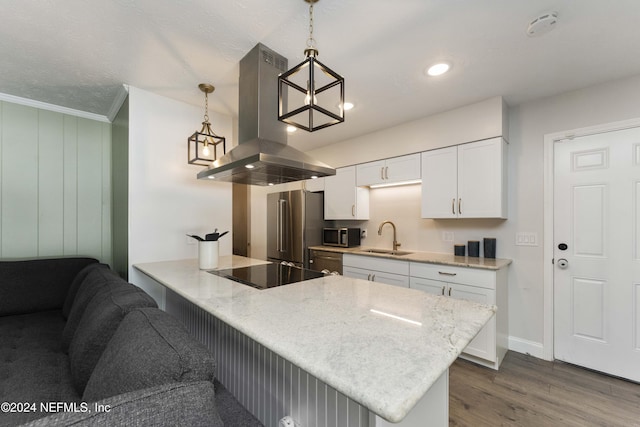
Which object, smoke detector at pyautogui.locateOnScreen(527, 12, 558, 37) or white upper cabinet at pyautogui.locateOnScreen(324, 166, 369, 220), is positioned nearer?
smoke detector at pyautogui.locateOnScreen(527, 12, 558, 37)

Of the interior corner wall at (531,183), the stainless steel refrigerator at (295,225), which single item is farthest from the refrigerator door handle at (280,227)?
the interior corner wall at (531,183)

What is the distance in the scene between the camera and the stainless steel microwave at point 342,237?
3.60 m

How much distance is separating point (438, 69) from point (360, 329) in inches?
81.2

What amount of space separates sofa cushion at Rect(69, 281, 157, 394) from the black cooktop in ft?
1.80

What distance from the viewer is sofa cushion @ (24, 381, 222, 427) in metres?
0.49

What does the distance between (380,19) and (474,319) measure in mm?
1671

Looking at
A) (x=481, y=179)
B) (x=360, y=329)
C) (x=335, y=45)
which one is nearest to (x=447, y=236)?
(x=481, y=179)

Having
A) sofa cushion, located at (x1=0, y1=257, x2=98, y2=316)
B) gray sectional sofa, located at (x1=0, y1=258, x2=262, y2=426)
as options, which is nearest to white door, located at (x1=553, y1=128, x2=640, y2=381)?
gray sectional sofa, located at (x1=0, y1=258, x2=262, y2=426)

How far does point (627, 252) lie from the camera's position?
213 centimetres

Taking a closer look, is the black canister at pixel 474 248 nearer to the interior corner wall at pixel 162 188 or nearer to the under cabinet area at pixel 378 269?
the under cabinet area at pixel 378 269

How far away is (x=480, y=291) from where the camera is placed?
2.32 m

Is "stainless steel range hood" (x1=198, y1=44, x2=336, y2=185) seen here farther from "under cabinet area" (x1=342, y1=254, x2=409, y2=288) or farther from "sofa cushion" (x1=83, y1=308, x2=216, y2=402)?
"under cabinet area" (x1=342, y1=254, x2=409, y2=288)

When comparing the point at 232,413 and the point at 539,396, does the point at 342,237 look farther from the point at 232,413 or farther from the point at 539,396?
the point at 232,413

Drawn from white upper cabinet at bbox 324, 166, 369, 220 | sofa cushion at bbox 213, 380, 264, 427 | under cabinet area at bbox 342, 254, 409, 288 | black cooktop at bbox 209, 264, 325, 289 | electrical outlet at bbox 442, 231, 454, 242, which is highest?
white upper cabinet at bbox 324, 166, 369, 220
